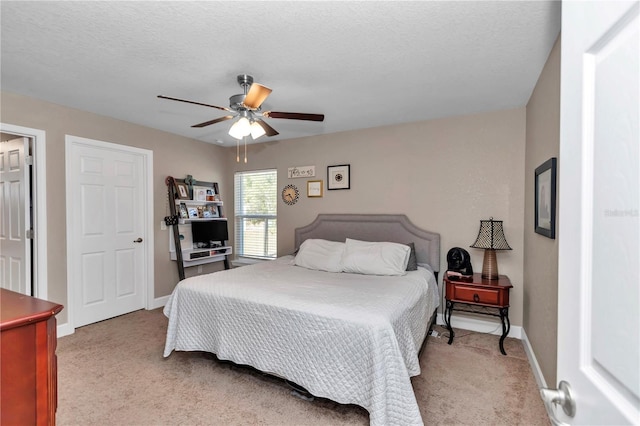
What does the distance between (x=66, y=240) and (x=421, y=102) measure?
12.9 feet

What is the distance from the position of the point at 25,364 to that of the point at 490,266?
3.39 metres

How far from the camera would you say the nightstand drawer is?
9.21ft

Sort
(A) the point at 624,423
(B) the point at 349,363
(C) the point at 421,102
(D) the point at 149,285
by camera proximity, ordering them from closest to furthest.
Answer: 1. (A) the point at 624,423
2. (B) the point at 349,363
3. (C) the point at 421,102
4. (D) the point at 149,285

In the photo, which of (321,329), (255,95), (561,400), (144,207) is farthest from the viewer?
(144,207)

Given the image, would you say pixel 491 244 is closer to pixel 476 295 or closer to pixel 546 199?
pixel 476 295

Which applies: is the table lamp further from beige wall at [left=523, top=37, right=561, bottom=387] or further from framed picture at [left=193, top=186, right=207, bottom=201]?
framed picture at [left=193, top=186, right=207, bottom=201]

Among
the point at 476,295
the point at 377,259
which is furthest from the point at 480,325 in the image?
the point at 377,259

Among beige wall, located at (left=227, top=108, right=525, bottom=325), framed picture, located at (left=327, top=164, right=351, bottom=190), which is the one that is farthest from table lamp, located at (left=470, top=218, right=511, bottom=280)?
framed picture, located at (left=327, top=164, right=351, bottom=190)

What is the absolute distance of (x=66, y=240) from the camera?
3.25m

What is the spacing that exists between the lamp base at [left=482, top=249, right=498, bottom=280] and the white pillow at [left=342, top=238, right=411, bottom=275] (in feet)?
2.48

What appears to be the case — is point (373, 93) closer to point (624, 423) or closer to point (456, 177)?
point (456, 177)

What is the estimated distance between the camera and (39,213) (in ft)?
9.94

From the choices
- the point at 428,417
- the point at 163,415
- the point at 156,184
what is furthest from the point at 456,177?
the point at 156,184

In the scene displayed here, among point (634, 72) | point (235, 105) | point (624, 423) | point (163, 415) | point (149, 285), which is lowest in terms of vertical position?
point (163, 415)
